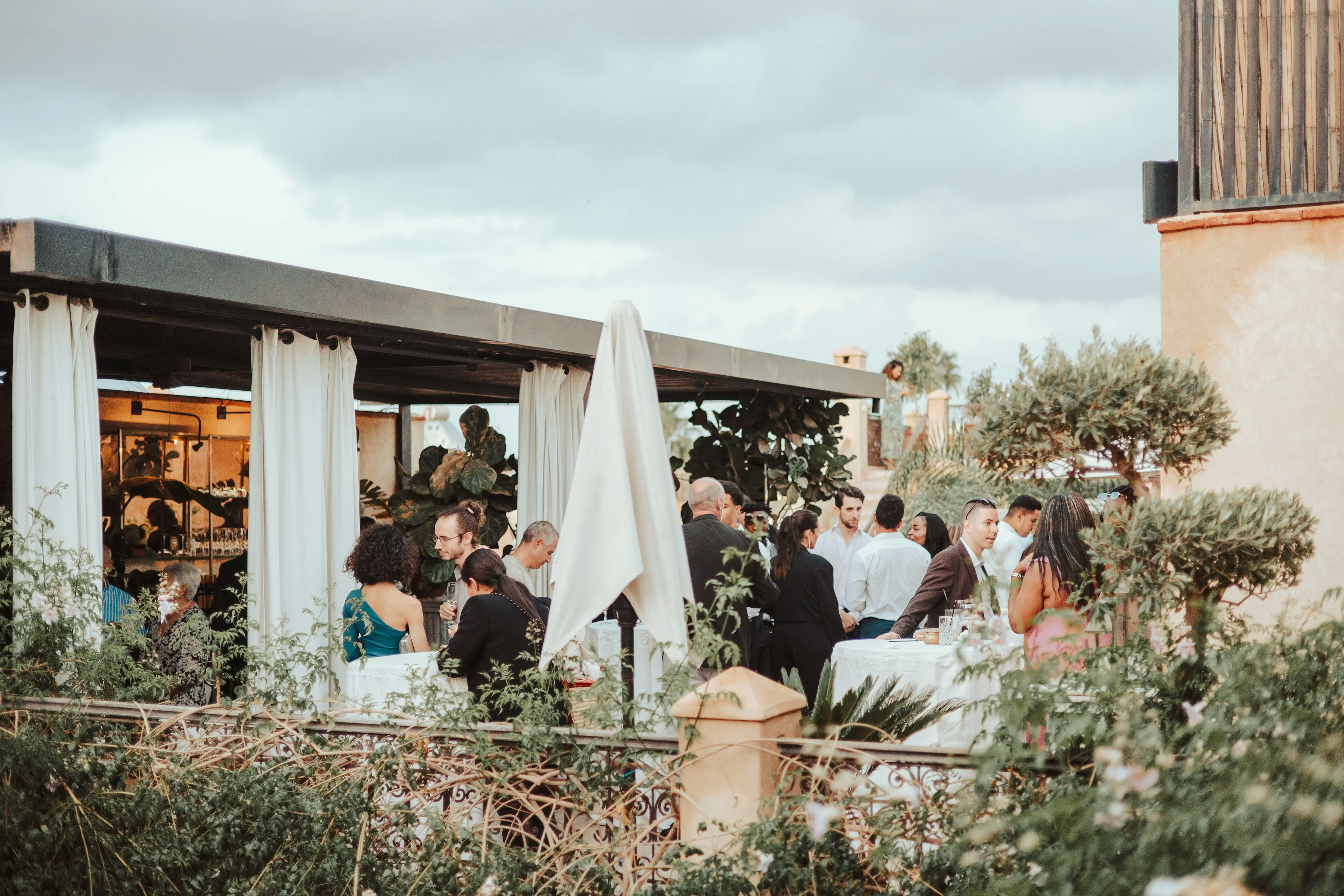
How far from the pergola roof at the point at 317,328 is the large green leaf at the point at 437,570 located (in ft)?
5.03

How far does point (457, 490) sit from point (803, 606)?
12.4 ft

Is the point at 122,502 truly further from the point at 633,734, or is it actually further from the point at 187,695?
the point at 633,734

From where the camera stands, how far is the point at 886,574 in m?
7.23

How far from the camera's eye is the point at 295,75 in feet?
111

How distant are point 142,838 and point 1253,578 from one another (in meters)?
3.84

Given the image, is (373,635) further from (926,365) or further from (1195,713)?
(926,365)

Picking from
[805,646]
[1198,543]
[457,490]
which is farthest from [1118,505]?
[457,490]

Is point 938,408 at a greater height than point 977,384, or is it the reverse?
point 977,384

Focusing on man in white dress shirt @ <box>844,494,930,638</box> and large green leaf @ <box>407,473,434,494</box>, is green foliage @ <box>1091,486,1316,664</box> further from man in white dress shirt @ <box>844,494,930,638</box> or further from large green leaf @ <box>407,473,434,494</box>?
large green leaf @ <box>407,473,434,494</box>

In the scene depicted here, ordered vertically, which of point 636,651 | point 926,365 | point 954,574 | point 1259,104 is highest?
point 926,365

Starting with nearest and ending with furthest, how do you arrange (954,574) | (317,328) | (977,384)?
(954,574) < (317,328) < (977,384)

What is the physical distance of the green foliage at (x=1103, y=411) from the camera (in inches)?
165

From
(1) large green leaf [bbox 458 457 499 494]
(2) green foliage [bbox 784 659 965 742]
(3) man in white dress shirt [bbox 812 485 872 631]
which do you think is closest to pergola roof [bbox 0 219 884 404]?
(1) large green leaf [bbox 458 457 499 494]

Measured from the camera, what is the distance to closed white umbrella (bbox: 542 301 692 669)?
389 centimetres
